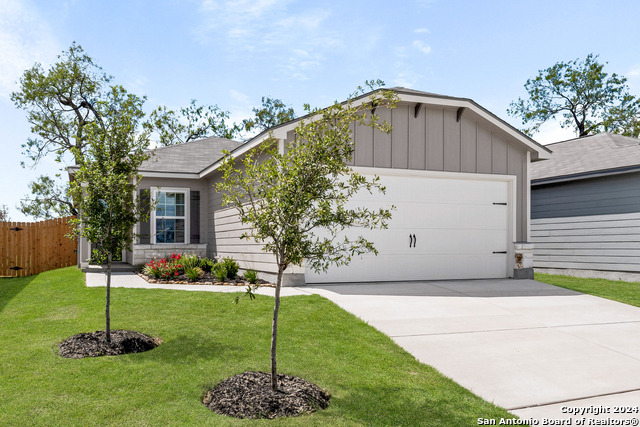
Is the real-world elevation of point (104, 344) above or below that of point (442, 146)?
below

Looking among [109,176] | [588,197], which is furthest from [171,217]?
[588,197]

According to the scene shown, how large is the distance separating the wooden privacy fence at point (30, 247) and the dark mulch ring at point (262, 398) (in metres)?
12.8

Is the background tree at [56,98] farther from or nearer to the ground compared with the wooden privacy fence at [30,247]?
farther from the ground

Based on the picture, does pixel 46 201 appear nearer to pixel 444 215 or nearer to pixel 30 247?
pixel 30 247

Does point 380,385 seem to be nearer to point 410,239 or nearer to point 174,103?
point 410,239

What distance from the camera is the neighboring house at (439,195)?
10.2m

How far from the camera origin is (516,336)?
6016 mm

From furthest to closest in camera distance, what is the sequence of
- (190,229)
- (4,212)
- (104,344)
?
(4,212) → (190,229) → (104,344)

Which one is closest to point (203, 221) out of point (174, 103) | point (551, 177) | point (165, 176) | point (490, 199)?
point (165, 176)

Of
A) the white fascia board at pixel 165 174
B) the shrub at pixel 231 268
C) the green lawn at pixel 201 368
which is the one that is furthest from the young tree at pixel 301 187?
the white fascia board at pixel 165 174

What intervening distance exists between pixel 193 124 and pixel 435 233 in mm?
22099

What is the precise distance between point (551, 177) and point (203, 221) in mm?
9930

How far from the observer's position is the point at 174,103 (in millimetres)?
28266

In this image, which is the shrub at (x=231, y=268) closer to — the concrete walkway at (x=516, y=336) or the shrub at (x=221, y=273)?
the shrub at (x=221, y=273)
